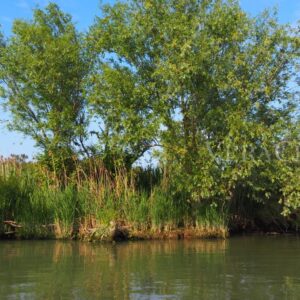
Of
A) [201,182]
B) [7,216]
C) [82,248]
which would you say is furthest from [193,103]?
[7,216]

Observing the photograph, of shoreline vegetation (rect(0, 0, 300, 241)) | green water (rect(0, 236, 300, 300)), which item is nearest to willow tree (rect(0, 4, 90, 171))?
shoreline vegetation (rect(0, 0, 300, 241))

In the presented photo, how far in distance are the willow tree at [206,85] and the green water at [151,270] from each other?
2.53 metres

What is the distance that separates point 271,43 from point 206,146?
13.3 ft

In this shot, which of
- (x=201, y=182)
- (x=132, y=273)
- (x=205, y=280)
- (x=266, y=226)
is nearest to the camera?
(x=205, y=280)

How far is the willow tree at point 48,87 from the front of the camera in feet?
66.0

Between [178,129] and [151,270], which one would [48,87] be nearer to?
[178,129]

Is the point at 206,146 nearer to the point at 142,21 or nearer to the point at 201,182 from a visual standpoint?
the point at 201,182

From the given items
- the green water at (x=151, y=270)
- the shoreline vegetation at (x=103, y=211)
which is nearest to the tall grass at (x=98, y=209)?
the shoreline vegetation at (x=103, y=211)

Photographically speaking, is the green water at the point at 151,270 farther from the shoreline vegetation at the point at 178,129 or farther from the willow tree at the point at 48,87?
the willow tree at the point at 48,87

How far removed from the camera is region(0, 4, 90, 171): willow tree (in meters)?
20.1

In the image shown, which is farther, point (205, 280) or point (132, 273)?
point (132, 273)

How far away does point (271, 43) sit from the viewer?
1797 centimetres

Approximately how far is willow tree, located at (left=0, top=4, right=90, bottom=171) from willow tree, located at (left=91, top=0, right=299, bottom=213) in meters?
2.28

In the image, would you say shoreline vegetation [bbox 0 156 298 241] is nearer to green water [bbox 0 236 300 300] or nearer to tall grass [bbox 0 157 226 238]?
tall grass [bbox 0 157 226 238]
